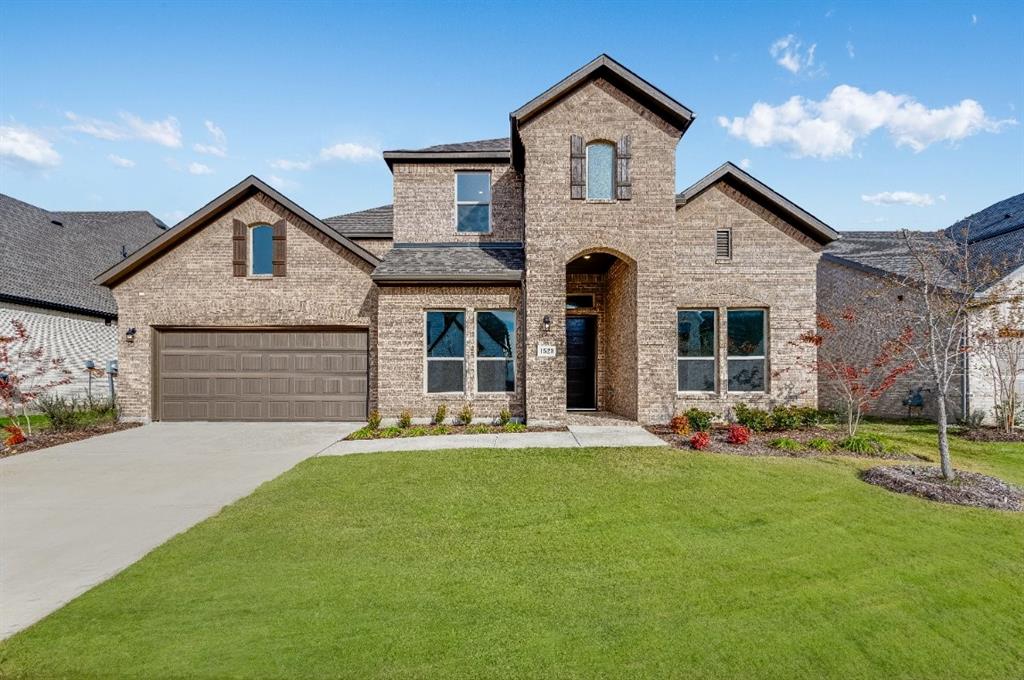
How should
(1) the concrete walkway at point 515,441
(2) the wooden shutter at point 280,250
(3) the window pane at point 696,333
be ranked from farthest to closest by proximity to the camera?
(2) the wooden shutter at point 280,250 → (3) the window pane at point 696,333 → (1) the concrete walkway at point 515,441

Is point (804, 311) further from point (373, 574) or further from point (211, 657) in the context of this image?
point (211, 657)

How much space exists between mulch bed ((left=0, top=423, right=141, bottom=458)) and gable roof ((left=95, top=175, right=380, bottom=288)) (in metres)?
3.70

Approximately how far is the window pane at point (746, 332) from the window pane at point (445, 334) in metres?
6.80

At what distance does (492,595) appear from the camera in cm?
356

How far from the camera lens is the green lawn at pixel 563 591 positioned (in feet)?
9.35

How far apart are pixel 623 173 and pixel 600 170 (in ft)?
1.76

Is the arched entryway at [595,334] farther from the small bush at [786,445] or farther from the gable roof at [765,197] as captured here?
the small bush at [786,445]

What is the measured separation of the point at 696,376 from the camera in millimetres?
11414

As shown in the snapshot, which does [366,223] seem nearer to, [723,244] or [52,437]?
[52,437]

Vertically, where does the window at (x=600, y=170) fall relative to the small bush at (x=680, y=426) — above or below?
above

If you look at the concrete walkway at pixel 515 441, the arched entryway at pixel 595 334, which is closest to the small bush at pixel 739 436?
the concrete walkway at pixel 515 441

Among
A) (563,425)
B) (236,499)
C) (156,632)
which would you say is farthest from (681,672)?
(563,425)

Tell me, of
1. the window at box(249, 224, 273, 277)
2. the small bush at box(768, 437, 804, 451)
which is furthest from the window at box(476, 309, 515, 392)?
the window at box(249, 224, 273, 277)

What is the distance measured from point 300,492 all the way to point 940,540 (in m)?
7.27
